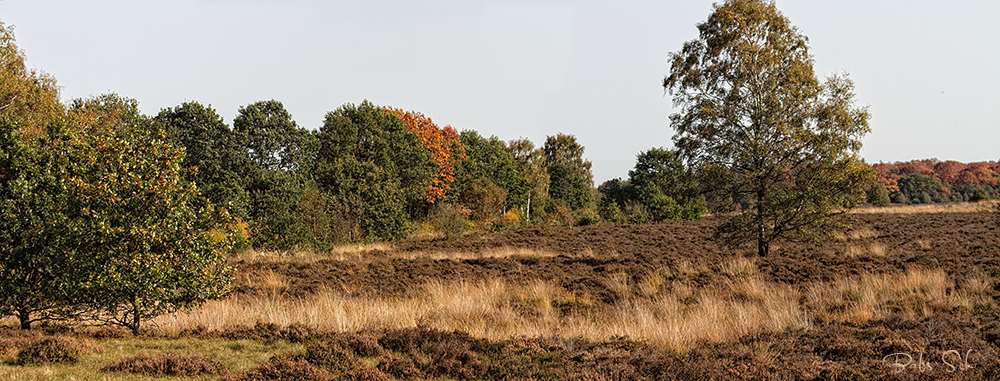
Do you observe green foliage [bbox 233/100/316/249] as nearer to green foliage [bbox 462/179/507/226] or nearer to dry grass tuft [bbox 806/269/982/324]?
green foliage [bbox 462/179/507/226]

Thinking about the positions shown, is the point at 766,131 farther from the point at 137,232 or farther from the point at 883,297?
the point at 137,232

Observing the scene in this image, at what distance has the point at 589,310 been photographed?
1035 cm

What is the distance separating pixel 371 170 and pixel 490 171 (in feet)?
66.9

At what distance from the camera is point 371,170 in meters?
33.1

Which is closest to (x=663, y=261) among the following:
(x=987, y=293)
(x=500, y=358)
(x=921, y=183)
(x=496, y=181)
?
(x=987, y=293)

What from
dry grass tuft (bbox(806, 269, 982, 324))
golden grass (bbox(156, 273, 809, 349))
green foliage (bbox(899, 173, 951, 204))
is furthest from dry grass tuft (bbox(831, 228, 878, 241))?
green foliage (bbox(899, 173, 951, 204))

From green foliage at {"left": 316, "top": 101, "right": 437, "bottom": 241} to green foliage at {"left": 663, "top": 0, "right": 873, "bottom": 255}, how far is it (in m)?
21.2

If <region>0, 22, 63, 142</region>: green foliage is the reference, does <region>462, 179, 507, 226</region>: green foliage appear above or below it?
below

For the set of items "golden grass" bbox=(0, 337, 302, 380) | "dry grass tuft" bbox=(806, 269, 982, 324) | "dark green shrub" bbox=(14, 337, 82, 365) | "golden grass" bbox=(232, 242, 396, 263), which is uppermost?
"golden grass" bbox=(232, 242, 396, 263)

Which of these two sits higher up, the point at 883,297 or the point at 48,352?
the point at 48,352

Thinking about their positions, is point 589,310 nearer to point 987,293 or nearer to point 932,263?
point 987,293

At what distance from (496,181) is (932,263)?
41293 millimetres

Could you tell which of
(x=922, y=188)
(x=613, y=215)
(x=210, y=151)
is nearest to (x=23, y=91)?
(x=210, y=151)

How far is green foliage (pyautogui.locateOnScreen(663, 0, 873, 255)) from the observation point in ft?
46.8
